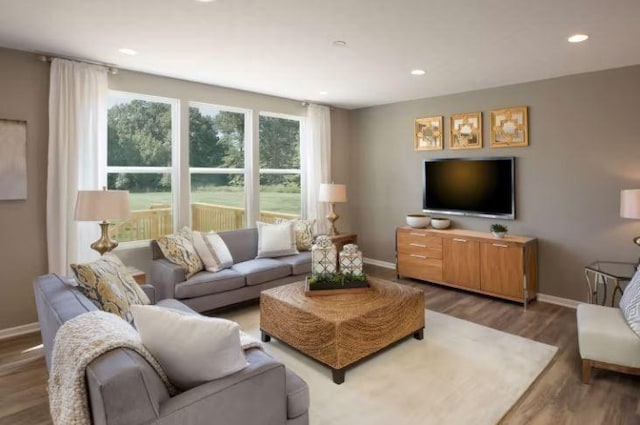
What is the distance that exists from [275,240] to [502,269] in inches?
106

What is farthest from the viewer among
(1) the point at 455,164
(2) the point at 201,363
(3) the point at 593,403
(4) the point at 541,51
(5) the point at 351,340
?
(1) the point at 455,164

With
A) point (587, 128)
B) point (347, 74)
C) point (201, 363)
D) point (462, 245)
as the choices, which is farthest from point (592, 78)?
point (201, 363)

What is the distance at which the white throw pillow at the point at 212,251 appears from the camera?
4039mm

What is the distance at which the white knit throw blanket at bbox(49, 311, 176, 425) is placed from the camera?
1370mm

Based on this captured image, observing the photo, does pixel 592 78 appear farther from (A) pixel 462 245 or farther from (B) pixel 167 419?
(B) pixel 167 419

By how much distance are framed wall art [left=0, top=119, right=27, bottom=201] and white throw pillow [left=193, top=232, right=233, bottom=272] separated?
5.34 ft

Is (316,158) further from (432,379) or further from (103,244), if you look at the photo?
(432,379)

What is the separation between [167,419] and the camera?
4.48 feet

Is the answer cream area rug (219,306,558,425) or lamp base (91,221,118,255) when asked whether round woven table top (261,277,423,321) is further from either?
lamp base (91,221,118,255)

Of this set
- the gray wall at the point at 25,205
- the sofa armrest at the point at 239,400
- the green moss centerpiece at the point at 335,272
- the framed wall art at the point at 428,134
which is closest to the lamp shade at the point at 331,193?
the framed wall art at the point at 428,134

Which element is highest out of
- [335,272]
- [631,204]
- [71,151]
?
[71,151]

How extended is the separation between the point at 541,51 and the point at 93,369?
402 cm

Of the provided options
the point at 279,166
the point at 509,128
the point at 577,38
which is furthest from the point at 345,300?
the point at 509,128

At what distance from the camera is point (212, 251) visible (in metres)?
4.13
